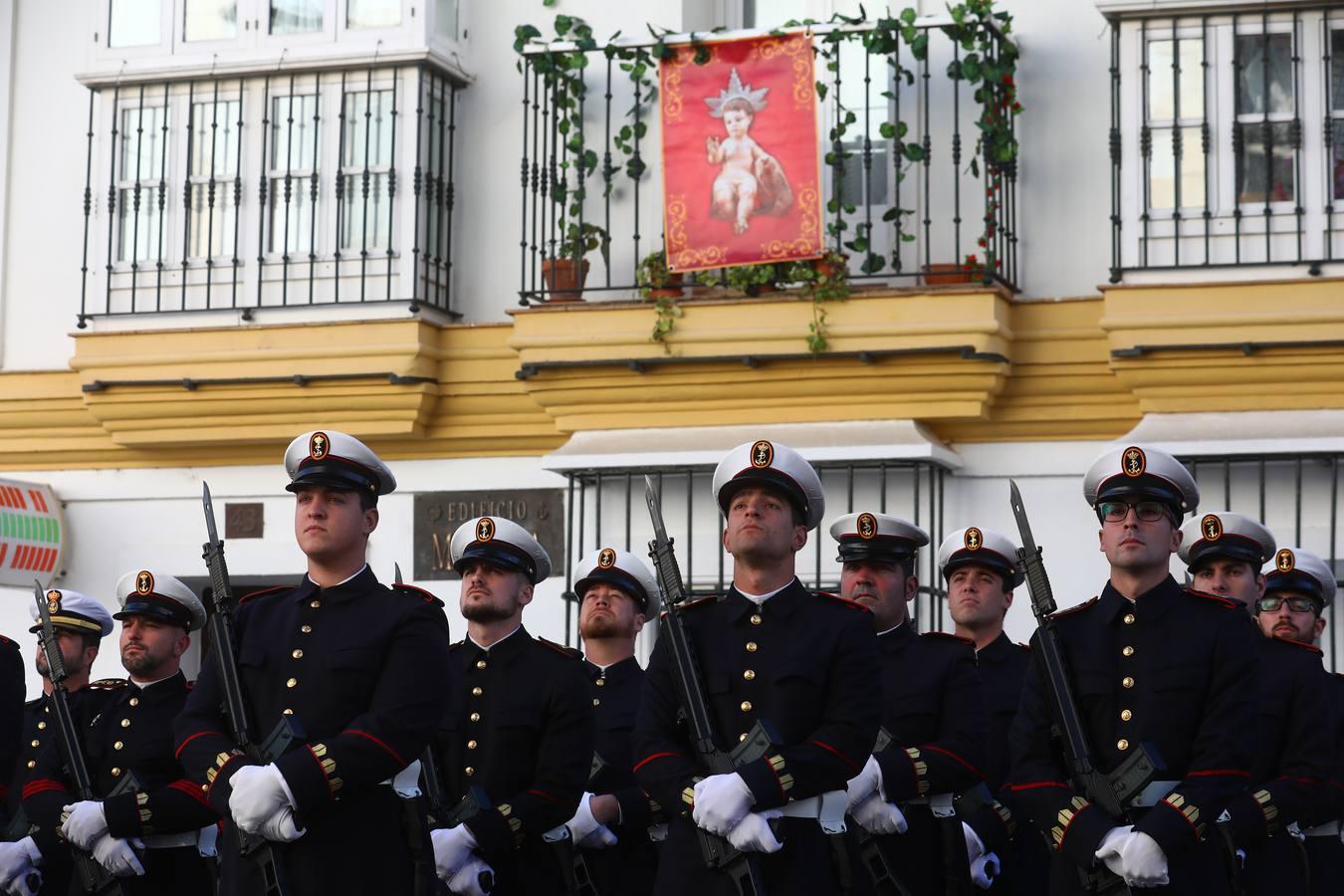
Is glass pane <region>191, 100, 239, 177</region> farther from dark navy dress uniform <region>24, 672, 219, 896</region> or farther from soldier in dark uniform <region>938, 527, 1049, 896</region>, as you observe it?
soldier in dark uniform <region>938, 527, 1049, 896</region>

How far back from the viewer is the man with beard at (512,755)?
7125 mm

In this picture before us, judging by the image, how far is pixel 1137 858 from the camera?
5723 millimetres

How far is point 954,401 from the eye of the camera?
11.5 metres

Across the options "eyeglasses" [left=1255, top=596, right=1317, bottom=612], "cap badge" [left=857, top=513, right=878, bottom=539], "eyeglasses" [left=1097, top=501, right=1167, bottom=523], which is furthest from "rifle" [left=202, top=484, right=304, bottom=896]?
"eyeglasses" [left=1255, top=596, right=1317, bottom=612]

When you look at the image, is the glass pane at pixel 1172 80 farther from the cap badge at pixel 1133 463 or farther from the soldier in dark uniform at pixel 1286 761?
the cap badge at pixel 1133 463

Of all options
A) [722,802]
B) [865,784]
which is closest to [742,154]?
[865,784]

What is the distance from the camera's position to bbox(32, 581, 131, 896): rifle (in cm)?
791

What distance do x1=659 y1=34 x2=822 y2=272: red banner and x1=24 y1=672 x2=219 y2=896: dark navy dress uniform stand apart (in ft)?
14.7

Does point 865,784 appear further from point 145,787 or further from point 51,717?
point 51,717

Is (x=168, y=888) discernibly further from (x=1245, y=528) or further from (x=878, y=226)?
(x=878, y=226)

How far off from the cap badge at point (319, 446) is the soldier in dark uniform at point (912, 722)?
1.90 m

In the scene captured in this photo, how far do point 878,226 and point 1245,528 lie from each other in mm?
4375

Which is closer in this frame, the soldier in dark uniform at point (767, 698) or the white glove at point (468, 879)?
the soldier in dark uniform at point (767, 698)

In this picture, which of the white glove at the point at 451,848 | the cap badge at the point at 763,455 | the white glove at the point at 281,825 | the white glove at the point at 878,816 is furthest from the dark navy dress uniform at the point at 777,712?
the white glove at the point at 451,848
